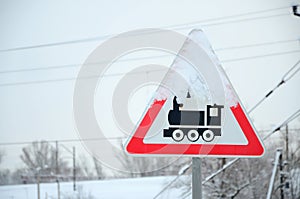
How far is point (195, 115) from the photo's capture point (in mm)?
2301

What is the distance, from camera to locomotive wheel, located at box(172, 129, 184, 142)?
2.31 meters

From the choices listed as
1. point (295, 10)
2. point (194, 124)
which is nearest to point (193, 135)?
point (194, 124)

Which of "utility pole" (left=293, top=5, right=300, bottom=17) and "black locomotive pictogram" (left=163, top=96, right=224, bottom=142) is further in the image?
"utility pole" (left=293, top=5, right=300, bottom=17)

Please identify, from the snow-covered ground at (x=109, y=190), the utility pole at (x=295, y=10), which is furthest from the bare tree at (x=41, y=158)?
the utility pole at (x=295, y=10)

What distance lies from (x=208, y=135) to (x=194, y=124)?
11 centimetres

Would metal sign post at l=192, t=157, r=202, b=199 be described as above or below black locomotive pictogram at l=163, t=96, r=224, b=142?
below

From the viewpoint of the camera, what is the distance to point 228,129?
2430 millimetres

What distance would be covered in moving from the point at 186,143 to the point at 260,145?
479 millimetres

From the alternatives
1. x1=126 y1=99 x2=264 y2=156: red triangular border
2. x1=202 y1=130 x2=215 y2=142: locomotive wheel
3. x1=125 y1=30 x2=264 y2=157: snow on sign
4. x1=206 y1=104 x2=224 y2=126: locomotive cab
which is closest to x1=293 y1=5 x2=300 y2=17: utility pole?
x1=125 y1=30 x2=264 y2=157: snow on sign

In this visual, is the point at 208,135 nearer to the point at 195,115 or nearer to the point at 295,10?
the point at 195,115

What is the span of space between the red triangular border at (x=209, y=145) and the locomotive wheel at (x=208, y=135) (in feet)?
0.14

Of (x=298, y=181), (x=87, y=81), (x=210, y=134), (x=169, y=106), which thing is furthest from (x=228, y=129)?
(x=298, y=181)

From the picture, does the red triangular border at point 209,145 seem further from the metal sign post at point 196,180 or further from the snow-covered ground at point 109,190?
the snow-covered ground at point 109,190

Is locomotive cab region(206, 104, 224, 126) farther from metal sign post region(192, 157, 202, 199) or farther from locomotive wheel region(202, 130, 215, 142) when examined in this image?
metal sign post region(192, 157, 202, 199)
